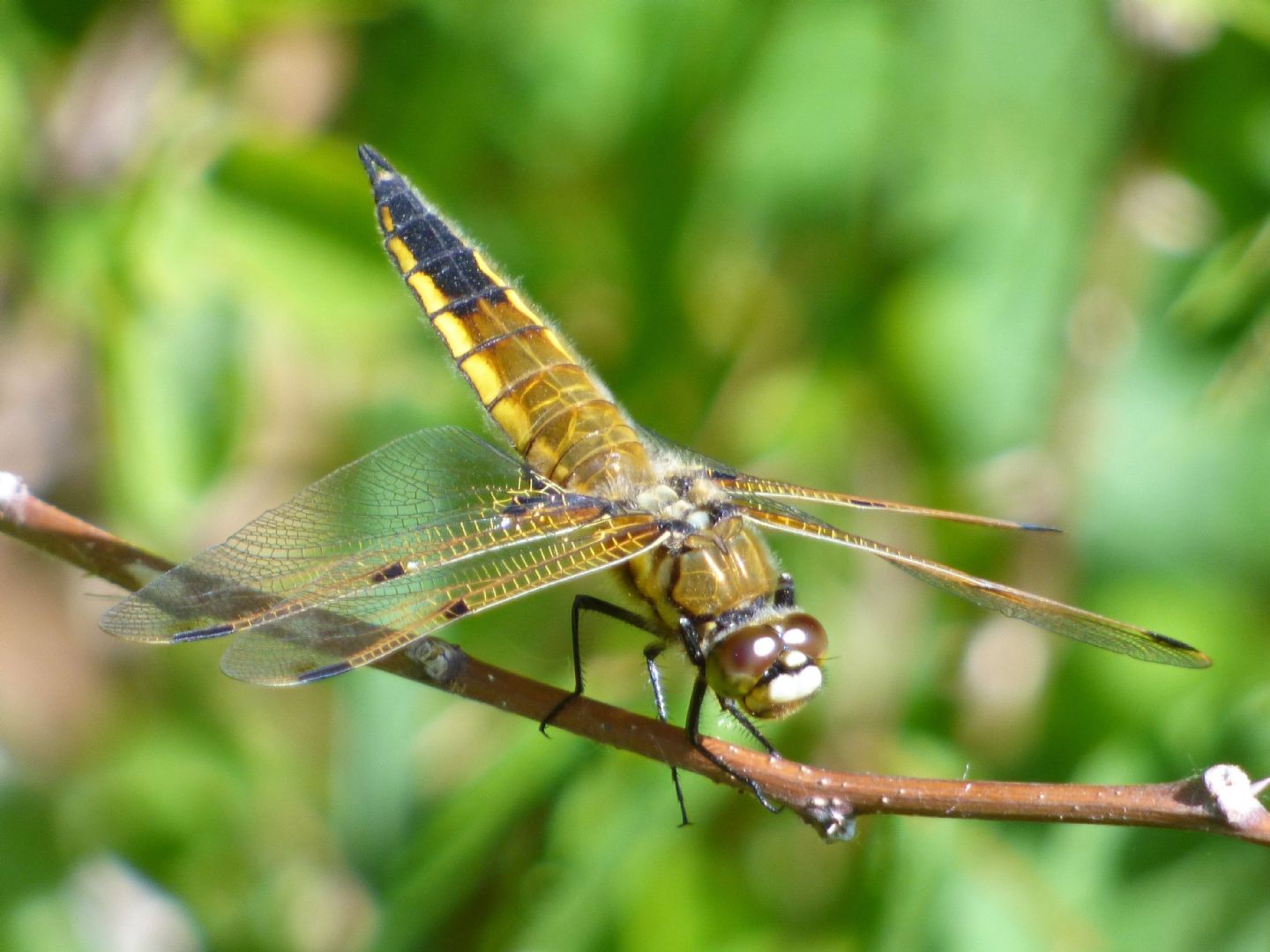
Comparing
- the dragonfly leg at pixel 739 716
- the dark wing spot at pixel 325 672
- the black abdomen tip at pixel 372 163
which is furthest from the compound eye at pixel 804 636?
the black abdomen tip at pixel 372 163

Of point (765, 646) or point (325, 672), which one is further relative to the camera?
point (765, 646)

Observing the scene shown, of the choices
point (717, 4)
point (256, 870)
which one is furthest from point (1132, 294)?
point (256, 870)

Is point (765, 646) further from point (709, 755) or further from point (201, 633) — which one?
point (201, 633)

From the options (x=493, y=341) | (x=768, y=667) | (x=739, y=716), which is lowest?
(x=739, y=716)

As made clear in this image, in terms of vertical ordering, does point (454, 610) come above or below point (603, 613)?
above

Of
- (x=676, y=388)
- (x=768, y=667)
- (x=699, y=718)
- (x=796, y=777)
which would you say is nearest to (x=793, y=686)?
(x=768, y=667)

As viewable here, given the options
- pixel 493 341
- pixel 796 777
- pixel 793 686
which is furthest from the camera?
pixel 493 341

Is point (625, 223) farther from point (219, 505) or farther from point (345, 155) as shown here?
point (219, 505)

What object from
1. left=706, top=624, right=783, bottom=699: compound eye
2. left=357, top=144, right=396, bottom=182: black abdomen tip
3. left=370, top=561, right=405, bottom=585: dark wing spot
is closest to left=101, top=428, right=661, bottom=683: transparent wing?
left=370, top=561, right=405, bottom=585: dark wing spot
